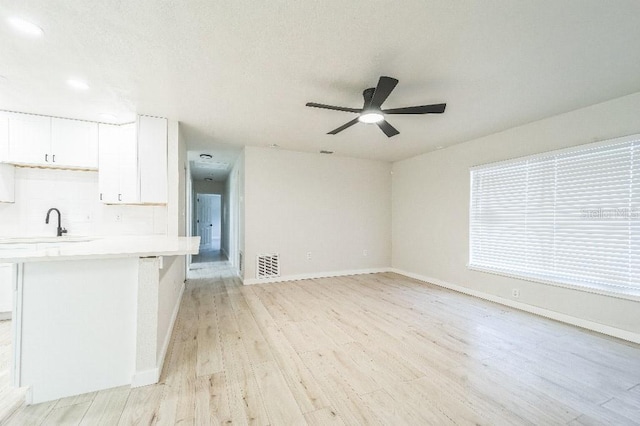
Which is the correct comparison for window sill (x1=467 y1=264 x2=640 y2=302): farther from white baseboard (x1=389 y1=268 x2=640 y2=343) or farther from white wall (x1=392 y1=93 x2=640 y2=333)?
white baseboard (x1=389 y1=268 x2=640 y2=343)

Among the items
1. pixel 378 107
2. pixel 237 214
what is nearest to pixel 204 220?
pixel 237 214

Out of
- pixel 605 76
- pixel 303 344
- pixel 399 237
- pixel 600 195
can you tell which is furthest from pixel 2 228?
pixel 600 195

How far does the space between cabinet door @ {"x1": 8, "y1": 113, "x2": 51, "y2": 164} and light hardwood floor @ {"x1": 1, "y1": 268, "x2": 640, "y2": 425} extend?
2.76 meters

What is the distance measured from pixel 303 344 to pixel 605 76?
12.3 feet

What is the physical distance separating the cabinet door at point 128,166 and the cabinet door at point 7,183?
4.31 ft

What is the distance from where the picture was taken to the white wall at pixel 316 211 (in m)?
4.93

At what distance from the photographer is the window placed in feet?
9.21

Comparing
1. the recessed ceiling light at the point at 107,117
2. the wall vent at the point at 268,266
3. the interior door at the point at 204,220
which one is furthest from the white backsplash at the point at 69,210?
the interior door at the point at 204,220

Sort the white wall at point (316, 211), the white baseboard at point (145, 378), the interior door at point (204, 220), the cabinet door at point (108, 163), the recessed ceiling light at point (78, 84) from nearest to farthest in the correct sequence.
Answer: the white baseboard at point (145, 378), the recessed ceiling light at point (78, 84), the cabinet door at point (108, 163), the white wall at point (316, 211), the interior door at point (204, 220)

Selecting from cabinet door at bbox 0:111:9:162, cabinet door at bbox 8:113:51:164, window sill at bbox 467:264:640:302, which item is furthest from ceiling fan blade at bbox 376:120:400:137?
cabinet door at bbox 0:111:9:162

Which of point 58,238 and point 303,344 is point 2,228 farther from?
point 303,344

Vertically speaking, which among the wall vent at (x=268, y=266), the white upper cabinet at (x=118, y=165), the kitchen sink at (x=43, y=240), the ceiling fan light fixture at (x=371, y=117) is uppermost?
the ceiling fan light fixture at (x=371, y=117)

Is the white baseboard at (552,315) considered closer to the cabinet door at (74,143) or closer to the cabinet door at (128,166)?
the cabinet door at (128,166)

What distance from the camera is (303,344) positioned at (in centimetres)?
257
